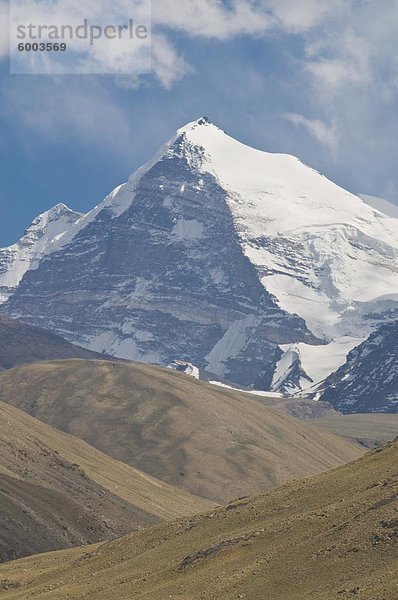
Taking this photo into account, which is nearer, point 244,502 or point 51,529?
point 244,502

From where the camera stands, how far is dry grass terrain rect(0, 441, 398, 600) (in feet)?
184

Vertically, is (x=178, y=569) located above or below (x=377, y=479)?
below

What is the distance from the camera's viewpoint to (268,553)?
62.8 metres

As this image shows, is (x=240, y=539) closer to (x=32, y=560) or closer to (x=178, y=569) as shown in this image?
(x=178, y=569)

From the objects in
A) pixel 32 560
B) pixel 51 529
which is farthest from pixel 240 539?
pixel 51 529

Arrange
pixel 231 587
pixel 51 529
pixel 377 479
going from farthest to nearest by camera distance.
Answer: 1. pixel 51 529
2. pixel 377 479
3. pixel 231 587

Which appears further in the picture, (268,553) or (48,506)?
(48,506)

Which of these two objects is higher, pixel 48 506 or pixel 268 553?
pixel 268 553

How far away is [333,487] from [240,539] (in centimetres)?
930

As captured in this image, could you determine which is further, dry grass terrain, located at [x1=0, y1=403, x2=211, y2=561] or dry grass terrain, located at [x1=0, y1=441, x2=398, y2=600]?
dry grass terrain, located at [x1=0, y1=403, x2=211, y2=561]

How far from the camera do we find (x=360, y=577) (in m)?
54.4

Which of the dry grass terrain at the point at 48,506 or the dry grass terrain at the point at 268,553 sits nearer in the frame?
the dry grass terrain at the point at 268,553

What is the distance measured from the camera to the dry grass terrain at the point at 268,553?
56.2 meters

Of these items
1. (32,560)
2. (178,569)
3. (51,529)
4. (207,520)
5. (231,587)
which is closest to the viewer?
(231,587)
